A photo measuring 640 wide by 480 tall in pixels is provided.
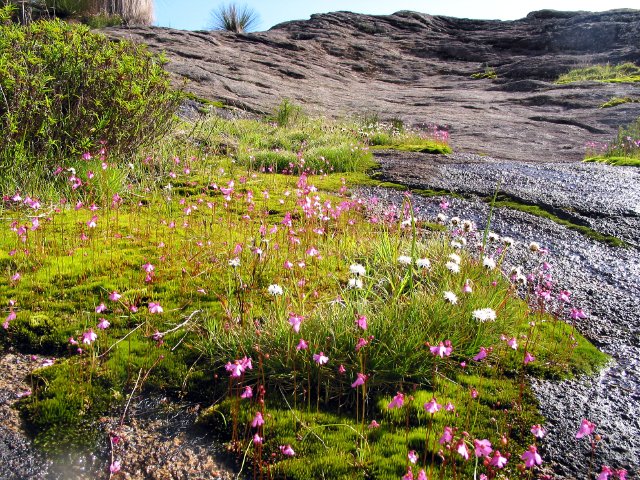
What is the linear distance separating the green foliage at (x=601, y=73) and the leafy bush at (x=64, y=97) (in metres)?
25.8

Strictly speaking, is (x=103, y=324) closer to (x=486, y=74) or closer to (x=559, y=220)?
(x=559, y=220)

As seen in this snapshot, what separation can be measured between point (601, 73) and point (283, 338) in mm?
30927

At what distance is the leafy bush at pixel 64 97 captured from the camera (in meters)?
5.44

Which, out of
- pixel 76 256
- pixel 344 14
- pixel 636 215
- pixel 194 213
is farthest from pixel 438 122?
pixel 344 14

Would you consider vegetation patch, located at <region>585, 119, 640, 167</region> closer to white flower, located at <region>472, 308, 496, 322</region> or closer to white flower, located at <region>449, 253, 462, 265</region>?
white flower, located at <region>449, 253, 462, 265</region>

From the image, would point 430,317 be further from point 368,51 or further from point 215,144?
point 368,51

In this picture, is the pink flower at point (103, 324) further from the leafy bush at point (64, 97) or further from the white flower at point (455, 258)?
the leafy bush at point (64, 97)

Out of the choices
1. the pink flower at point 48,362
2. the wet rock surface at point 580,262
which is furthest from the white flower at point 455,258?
the pink flower at point 48,362

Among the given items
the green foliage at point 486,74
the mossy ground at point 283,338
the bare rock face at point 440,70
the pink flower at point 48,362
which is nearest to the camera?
the mossy ground at point 283,338

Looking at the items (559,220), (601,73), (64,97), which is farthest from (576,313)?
(601,73)

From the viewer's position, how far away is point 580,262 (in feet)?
16.8

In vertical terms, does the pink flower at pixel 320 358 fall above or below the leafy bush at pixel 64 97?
below

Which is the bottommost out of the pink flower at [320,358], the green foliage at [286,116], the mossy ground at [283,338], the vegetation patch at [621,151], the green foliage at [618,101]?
the mossy ground at [283,338]

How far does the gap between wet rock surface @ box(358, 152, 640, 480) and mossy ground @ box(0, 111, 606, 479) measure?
0.18 m
